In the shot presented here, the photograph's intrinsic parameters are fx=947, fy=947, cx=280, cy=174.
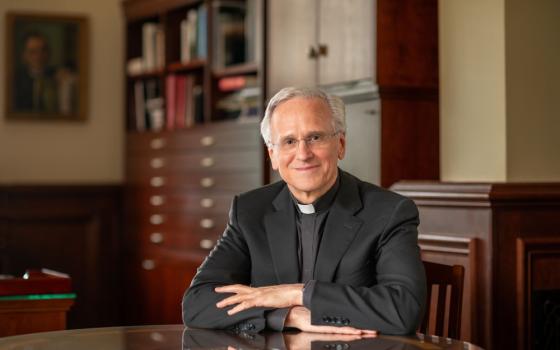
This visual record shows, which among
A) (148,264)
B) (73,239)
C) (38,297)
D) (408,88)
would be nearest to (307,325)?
(38,297)

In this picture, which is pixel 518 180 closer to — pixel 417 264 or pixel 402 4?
pixel 402 4

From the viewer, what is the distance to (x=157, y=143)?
6617 mm

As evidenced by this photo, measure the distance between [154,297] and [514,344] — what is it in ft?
11.5

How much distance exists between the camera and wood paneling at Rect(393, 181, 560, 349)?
355cm

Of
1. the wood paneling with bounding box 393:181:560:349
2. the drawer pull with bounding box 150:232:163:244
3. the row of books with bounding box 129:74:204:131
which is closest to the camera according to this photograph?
the wood paneling with bounding box 393:181:560:349

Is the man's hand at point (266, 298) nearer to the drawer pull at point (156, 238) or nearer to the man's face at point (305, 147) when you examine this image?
the man's face at point (305, 147)

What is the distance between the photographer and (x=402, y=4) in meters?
4.43

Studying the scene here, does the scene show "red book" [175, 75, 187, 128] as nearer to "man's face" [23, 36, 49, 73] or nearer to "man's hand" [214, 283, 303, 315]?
"man's face" [23, 36, 49, 73]

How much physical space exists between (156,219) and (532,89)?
134 inches

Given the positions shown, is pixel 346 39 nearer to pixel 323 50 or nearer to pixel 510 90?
pixel 323 50

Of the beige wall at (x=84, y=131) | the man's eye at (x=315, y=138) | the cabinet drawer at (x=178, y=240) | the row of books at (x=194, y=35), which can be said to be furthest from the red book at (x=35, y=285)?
the beige wall at (x=84, y=131)

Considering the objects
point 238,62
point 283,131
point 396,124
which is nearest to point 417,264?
point 283,131

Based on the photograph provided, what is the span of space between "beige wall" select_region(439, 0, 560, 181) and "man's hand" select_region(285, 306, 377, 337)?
1.66m

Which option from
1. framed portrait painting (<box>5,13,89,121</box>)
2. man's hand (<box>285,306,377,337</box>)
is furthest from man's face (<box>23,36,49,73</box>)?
man's hand (<box>285,306,377,337</box>)
